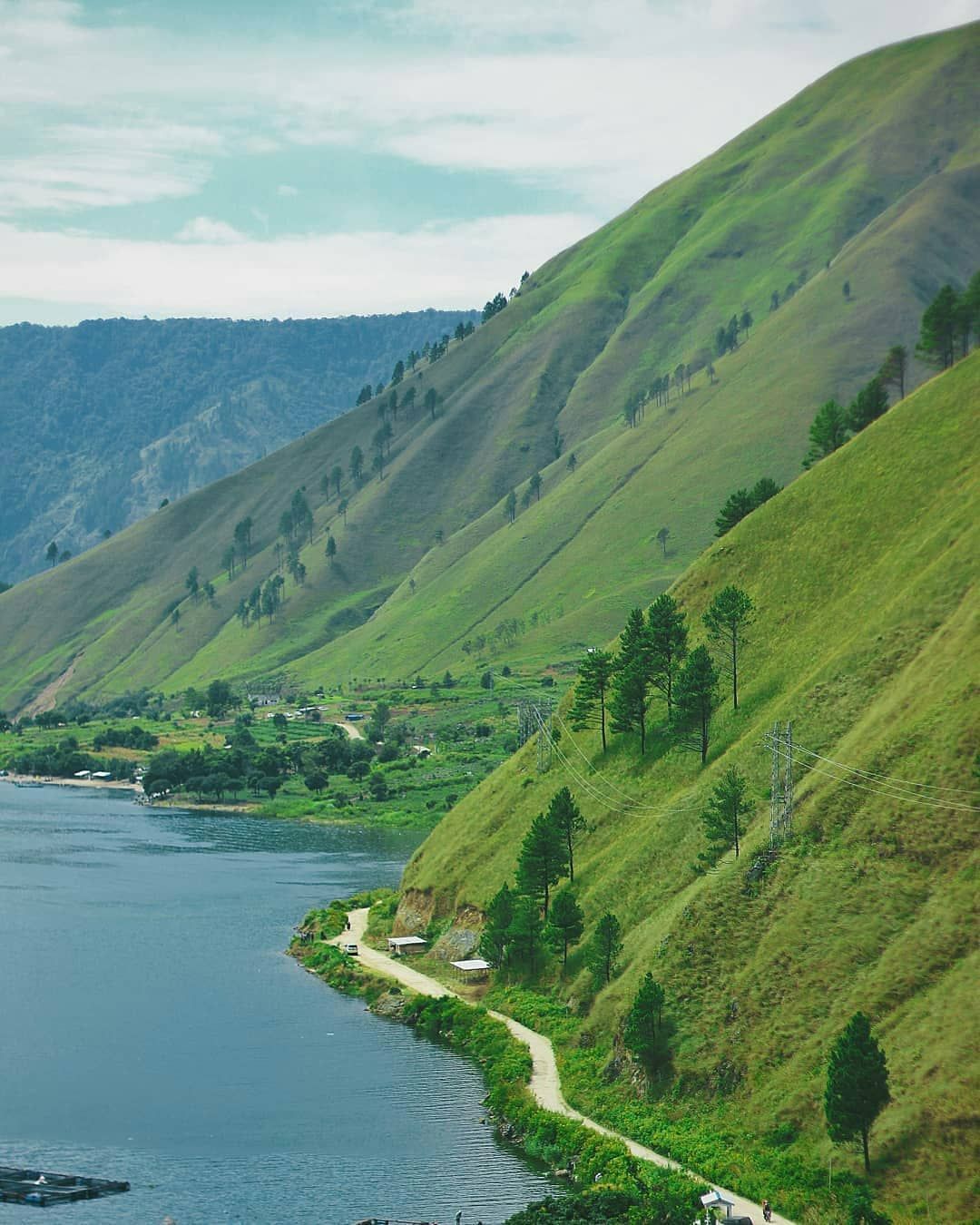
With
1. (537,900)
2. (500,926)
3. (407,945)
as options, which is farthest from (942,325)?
(407,945)

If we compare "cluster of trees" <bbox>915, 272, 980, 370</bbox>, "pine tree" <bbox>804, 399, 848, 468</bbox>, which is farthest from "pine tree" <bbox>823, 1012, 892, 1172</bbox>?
"cluster of trees" <bbox>915, 272, 980, 370</bbox>

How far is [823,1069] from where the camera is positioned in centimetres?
7219

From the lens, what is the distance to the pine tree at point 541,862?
105062 millimetres

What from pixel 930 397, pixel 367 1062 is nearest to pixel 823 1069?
pixel 367 1062

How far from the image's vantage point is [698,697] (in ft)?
Result: 362

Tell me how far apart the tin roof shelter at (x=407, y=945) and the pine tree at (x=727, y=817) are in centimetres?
3289

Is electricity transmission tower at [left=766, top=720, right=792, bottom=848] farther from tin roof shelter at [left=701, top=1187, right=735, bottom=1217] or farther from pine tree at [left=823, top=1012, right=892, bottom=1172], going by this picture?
tin roof shelter at [left=701, top=1187, right=735, bottom=1217]

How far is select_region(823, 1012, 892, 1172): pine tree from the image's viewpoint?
6606 centimetres

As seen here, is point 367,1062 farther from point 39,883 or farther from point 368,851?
point 368,851

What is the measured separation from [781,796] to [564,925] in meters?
17.6

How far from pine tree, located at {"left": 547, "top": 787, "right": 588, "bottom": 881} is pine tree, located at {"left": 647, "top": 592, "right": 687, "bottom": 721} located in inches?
492

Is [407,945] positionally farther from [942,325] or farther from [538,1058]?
[942,325]

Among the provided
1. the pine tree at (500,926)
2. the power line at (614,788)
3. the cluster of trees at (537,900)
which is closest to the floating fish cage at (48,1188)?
the cluster of trees at (537,900)

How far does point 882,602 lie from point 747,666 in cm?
1169
